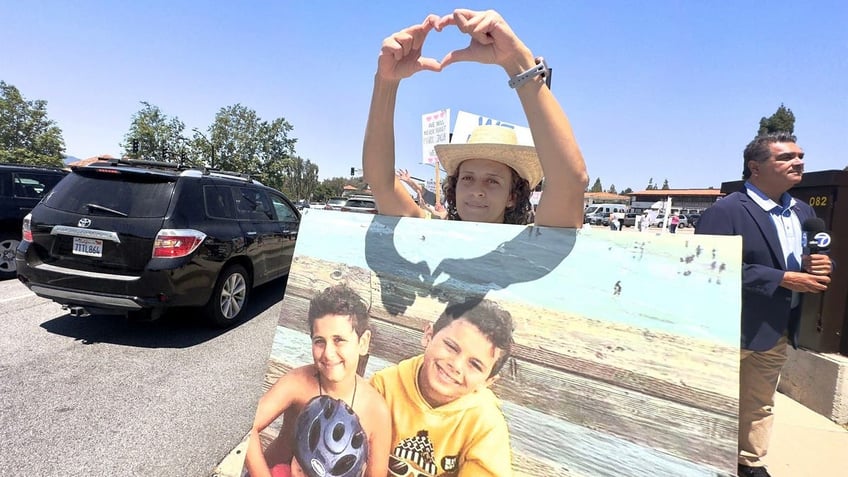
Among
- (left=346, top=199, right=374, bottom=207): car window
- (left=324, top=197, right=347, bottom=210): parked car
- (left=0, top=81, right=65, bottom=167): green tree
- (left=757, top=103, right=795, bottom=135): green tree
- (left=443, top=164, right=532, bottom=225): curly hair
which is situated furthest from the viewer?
(left=757, top=103, right=795, bottom=135): green tree

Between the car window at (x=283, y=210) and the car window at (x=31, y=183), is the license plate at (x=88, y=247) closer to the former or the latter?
the car window at (x=283, y=210)

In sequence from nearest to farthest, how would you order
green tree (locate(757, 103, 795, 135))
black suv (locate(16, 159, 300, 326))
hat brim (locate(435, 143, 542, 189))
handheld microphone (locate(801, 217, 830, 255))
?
hat brim (locate(435, 143, 542, 189)), handheld microphone (locate(801, 217, 830, 255)), black suv (locate(16, 159, 300, 326)), green tree (locate(757, 103, 795, 135))

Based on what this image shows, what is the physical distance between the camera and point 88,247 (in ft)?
12.3

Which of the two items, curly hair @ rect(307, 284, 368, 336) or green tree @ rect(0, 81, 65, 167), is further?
green tree @ rect(0, 81, 65, 167)

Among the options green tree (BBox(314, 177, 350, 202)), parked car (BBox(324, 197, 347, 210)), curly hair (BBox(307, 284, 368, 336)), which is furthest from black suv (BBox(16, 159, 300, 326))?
green tree (BBox(314, 177, 350, 202))

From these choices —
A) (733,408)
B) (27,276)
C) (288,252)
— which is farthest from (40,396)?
(733,408)

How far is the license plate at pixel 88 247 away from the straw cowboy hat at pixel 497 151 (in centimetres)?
366

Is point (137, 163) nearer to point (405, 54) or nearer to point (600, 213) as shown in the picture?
point (405, 54)

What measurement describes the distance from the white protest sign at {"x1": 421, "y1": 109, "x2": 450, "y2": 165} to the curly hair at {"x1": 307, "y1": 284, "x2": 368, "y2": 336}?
23.1 feet

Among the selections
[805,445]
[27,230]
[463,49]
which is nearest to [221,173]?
[27,230]

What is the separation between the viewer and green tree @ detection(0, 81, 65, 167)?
113 ft

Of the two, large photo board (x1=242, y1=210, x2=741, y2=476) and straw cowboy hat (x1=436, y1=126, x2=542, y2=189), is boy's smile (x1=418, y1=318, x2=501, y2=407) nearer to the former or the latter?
large photo board (x1=242, y1=210, x2=741, y2=476)

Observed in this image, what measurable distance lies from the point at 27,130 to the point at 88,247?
46.1 meters

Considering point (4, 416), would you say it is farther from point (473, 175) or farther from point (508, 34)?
point (508, 34)
